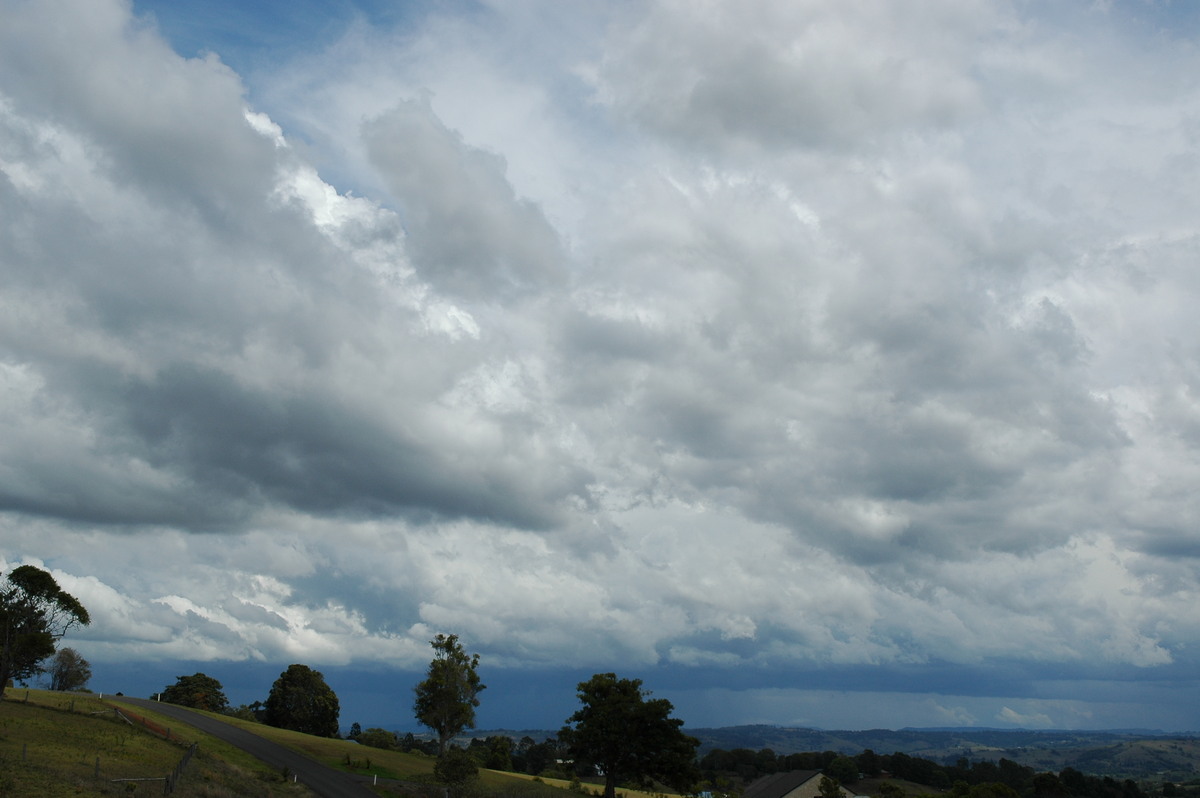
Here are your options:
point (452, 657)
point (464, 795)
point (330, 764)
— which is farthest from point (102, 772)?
point (452, 657)

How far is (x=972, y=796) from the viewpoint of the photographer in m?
115

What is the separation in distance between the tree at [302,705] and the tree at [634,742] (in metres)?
59.6

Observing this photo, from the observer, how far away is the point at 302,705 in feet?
445

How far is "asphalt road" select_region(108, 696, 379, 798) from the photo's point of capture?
71812mm

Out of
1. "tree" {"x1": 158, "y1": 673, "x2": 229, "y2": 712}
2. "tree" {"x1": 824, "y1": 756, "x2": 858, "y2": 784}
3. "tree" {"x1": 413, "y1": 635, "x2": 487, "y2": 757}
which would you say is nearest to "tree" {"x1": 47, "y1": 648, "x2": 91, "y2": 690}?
"tree" {"x1": 158, "y1": 673, "x2": 229, "y2": 712}

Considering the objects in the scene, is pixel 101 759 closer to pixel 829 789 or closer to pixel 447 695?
pixel 447 695

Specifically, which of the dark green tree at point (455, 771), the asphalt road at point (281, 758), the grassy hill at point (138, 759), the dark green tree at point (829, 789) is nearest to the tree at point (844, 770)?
the dark green tree at point (829, 789)

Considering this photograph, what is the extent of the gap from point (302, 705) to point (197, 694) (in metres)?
20.9

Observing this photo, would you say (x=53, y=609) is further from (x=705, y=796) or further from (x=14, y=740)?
(x=705, y=796)

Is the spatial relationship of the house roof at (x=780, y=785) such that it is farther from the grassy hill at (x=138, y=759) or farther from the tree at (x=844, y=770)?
the grassy hill at (x=138, y=759)

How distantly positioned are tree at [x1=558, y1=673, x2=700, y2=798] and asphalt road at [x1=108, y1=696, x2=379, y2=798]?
25.7 m

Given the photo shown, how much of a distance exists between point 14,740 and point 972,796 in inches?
4342

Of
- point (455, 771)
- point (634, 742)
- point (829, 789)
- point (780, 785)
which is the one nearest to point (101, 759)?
point (455, 771)

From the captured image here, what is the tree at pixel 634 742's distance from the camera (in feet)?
293
